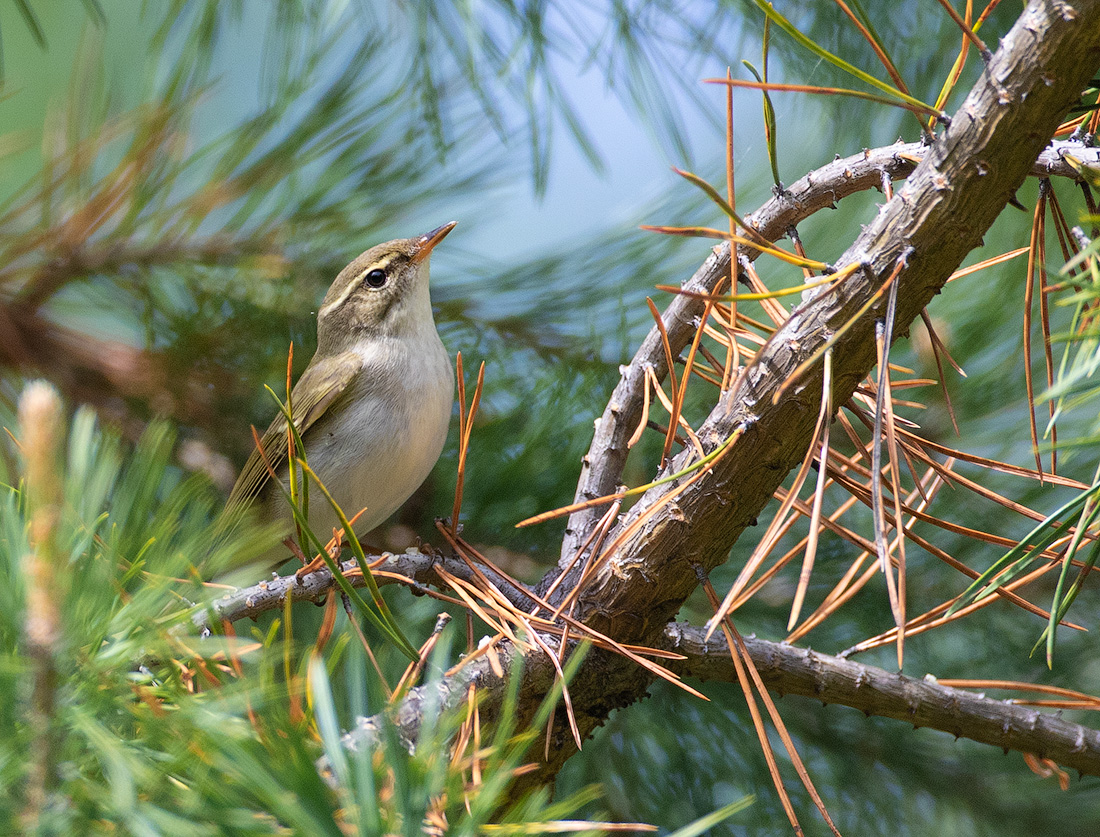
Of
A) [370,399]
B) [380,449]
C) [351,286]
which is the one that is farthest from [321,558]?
[351,286]

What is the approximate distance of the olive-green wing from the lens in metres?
1.58

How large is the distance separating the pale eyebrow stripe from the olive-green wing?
107 mm

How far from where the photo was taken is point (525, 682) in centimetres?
95

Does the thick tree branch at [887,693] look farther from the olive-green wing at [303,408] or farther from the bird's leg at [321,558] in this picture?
the olive-green wing at [303,408]

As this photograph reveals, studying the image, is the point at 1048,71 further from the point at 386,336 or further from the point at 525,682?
the point at 386,336

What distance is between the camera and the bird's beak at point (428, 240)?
1711 millimetres

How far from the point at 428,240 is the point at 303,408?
17.0 inches

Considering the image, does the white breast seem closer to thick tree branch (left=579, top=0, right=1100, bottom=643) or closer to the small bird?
the small bird

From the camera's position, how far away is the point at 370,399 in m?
1.71

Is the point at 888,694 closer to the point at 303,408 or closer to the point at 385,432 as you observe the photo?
the point at 385,432

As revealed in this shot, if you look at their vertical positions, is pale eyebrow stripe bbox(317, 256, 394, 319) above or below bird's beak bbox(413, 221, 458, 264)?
below

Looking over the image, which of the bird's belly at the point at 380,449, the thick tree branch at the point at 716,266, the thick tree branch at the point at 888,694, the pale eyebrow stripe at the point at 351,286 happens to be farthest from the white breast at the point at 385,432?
the thick tree branch at the point at 888,694

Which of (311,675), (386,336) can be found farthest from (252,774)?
(386,336)

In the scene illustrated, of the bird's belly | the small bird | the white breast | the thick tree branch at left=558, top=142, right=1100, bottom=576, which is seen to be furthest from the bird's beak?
the thick tree branch at left=558, top=142, right=1100, bottom=576
